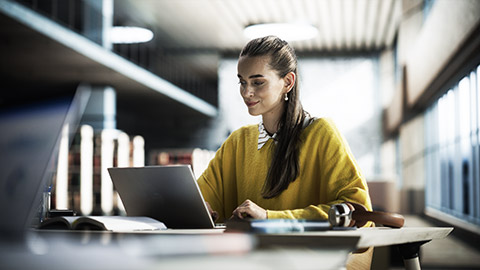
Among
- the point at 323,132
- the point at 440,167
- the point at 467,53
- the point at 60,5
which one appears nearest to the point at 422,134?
the point at 440,167

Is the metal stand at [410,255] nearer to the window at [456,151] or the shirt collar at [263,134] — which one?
the shirt collar at [263,134]

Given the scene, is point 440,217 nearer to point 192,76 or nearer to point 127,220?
point 127,220

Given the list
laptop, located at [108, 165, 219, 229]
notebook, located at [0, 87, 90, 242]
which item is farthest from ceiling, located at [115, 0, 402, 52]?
notebook, located at [0, 87, 90, 242]

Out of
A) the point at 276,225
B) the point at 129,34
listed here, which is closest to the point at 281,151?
the point at 276,225

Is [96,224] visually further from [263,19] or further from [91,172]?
[263,19]

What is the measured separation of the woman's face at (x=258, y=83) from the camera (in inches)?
64.0

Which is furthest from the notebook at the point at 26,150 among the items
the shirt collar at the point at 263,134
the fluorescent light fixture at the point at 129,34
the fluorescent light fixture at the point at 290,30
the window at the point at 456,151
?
the fluorescent light fixture at the point at 129,34

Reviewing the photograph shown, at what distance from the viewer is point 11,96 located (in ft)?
2.47

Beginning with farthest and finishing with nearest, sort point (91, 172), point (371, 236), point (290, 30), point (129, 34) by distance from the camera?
point (129, 34) → point (91, 172) → point (290, 30) → point (371, 236)

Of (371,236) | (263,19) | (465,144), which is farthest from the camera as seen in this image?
(263,19)

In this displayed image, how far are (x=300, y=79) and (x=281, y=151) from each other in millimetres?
272

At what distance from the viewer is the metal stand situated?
1.40m

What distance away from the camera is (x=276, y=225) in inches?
41.8

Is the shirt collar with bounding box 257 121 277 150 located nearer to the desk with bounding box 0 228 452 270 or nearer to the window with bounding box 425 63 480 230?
the desk with bounding box 0 228 452 270
